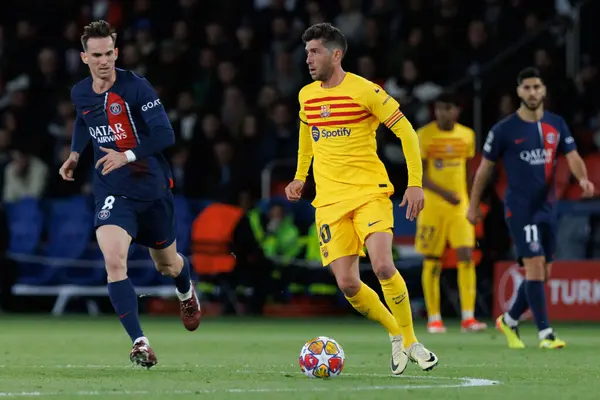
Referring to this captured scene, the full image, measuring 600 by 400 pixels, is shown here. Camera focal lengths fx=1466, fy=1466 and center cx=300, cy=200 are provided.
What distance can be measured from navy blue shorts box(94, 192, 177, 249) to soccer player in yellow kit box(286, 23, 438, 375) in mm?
1072

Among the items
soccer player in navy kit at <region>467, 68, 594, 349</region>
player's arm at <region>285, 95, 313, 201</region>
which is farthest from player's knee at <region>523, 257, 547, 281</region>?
player's arm at <region>285, 95, 313, 201</region>

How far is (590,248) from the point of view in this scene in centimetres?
1758

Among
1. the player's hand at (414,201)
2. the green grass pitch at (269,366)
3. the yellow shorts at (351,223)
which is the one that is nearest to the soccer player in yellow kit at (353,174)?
the yellow shorts at (351,223)

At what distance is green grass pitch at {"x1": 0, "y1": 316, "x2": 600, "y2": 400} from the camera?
7617mm

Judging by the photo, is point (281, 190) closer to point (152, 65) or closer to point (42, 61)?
point (152, 65)

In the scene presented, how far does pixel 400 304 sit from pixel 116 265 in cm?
183

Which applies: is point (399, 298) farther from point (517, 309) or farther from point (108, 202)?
point (517, 309)

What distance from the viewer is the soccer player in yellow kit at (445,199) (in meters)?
15.2

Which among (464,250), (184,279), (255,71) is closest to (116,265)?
(184,279)

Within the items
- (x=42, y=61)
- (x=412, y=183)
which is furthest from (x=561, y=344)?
(x=42, y=61)

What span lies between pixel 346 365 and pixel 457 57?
405 inches

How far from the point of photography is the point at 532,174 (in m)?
12.2

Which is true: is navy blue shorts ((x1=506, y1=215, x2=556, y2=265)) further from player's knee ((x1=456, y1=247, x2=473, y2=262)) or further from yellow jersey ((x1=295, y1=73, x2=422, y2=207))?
yellow jersey ((x1=295, y1=73, x2=422, y2=207))

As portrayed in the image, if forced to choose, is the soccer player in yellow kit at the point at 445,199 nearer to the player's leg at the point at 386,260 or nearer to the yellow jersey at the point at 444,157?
the yellow jersey at the point at 444,157
